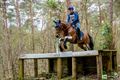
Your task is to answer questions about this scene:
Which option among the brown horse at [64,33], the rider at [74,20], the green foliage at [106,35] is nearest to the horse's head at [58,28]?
the brown horse at [64,33]

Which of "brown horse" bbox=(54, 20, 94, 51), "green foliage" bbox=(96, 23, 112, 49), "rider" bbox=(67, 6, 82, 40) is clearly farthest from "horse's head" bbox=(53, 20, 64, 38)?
"green foliage" bbox=(96, 23, 112, 49)

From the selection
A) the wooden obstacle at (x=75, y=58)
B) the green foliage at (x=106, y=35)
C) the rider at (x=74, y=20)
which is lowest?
the wooden obstacle at (x=75, y=58)

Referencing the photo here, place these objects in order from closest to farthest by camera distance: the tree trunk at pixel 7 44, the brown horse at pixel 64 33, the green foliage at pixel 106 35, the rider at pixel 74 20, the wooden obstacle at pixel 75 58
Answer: the wooden obstacle at pixel 75 58 → the brown horse at pixel 64 33 → the rider at pixel 74 20 → the green foliage at pixel 106 35 → the tree trunk at pixel 7 44

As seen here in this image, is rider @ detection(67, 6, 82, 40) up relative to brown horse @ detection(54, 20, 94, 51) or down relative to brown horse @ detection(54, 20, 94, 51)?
up

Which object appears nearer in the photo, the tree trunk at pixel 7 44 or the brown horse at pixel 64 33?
the brown horse at pixel 64 33

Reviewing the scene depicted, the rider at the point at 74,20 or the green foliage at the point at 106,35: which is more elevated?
the rider at the point at 74,20

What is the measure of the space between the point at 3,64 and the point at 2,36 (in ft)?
7.11

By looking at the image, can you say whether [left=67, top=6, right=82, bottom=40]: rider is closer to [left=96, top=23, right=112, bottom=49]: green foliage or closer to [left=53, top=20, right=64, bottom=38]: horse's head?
[left=53, top=20, right=64, bottom=38]: horse's head

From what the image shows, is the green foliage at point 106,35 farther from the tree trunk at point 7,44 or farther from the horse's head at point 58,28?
the tree trunk at point 7,44

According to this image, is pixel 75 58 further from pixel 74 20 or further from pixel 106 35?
pixel 106 35

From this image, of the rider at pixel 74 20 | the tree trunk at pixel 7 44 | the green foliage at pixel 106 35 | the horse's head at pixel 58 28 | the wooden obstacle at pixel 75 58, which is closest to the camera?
the wooden obstacle at pixel 75 58

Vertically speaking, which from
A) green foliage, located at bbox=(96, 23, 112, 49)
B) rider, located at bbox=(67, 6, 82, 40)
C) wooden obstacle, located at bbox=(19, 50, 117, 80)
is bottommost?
wooden obstacle, located at bbox=(19, 50, 117, 80)

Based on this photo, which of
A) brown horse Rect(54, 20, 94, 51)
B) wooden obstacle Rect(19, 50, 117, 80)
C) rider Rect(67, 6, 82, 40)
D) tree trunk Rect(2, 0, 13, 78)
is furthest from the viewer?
tree trunk Rect(2, 0, 13, 78)

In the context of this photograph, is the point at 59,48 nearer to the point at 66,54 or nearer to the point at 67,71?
the point at 66,54
